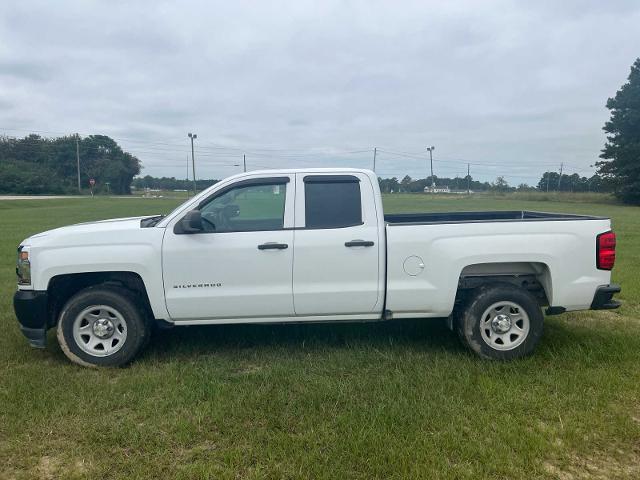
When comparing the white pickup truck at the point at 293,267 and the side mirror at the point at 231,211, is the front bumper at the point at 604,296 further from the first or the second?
the side mirror at the point at 231,211

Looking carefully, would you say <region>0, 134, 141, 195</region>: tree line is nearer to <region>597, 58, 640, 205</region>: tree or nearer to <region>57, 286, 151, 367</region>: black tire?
<region>597, 58, 640, 205</region>: tree

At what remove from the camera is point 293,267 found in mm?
4520

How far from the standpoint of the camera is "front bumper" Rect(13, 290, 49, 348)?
4.48 meters

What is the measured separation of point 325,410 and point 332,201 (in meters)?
1.92

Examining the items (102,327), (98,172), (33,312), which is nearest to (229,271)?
(102,327)

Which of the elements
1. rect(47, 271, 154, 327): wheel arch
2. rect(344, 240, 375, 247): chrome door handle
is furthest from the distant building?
rect(47, 271, 154, 327): wheel arch

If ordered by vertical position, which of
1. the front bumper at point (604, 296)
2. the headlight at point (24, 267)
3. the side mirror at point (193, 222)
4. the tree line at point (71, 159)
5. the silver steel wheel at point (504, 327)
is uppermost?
the tree line at point (71, 159)

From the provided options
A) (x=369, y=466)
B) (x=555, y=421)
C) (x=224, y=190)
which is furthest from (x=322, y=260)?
(x=555, y=421)

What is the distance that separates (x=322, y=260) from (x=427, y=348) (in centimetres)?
150

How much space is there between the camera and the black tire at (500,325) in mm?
4648

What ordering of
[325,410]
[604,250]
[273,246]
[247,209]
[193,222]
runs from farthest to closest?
1. [247,209]
2. [604,250]
3. [273,246]
4. [193,222]
5. [325,410]

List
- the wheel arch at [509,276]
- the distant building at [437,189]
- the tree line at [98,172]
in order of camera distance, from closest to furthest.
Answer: the wheel arch at [509,276]
the tree line at [98,172]
the distant building at [437,189]

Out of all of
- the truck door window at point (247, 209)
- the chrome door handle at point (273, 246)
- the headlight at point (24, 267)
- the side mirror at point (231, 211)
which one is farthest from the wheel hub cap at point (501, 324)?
the headlight at point (24, 267)

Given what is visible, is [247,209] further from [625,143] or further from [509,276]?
[625,143]
